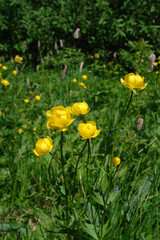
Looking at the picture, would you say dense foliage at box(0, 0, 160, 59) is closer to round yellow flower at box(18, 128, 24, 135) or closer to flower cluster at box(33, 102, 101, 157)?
round yellow flower at box(18, 128, 24, 135)

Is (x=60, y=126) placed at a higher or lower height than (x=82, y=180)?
higher

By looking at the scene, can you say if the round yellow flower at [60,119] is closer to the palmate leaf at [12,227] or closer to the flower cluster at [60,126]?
the flower cluster at [60,126]

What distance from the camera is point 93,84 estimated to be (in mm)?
2828

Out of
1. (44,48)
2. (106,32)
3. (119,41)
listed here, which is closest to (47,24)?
(44,48)

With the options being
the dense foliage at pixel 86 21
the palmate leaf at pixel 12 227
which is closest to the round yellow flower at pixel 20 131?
Result: the palmate leaf at pixel 12 227

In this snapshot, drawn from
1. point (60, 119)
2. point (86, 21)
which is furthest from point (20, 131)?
point (86, 21)

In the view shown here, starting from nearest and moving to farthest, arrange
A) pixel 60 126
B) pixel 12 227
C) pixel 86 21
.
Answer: pixel 60 126 → pixel 12 227 → pixel 86 21

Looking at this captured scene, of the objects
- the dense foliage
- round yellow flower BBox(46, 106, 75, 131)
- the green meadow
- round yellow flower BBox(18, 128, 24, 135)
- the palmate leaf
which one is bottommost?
the palmate leaf

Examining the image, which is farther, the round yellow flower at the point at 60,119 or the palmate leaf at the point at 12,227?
the palmate leaf at the point at 12,227

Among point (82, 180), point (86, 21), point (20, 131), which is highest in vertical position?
point (86, 21)

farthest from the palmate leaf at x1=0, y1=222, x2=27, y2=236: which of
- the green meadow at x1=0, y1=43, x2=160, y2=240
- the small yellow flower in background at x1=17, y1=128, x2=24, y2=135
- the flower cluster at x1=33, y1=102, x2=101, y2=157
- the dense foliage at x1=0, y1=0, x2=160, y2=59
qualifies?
the dense foliage at x1=0, y1=0, x2=160, y2=59

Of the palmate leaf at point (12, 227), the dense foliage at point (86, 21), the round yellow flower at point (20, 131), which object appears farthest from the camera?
the dense foliage at point (86, 21)

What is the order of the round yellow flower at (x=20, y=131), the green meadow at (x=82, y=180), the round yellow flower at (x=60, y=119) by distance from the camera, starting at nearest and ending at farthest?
1. the round yellow flower at (x=60, y=119)
2. the green meadow at (x=82, y=180)
3. the round yellow flower at (x=20, y=131)

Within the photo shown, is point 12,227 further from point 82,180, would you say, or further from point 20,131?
point 20,131
